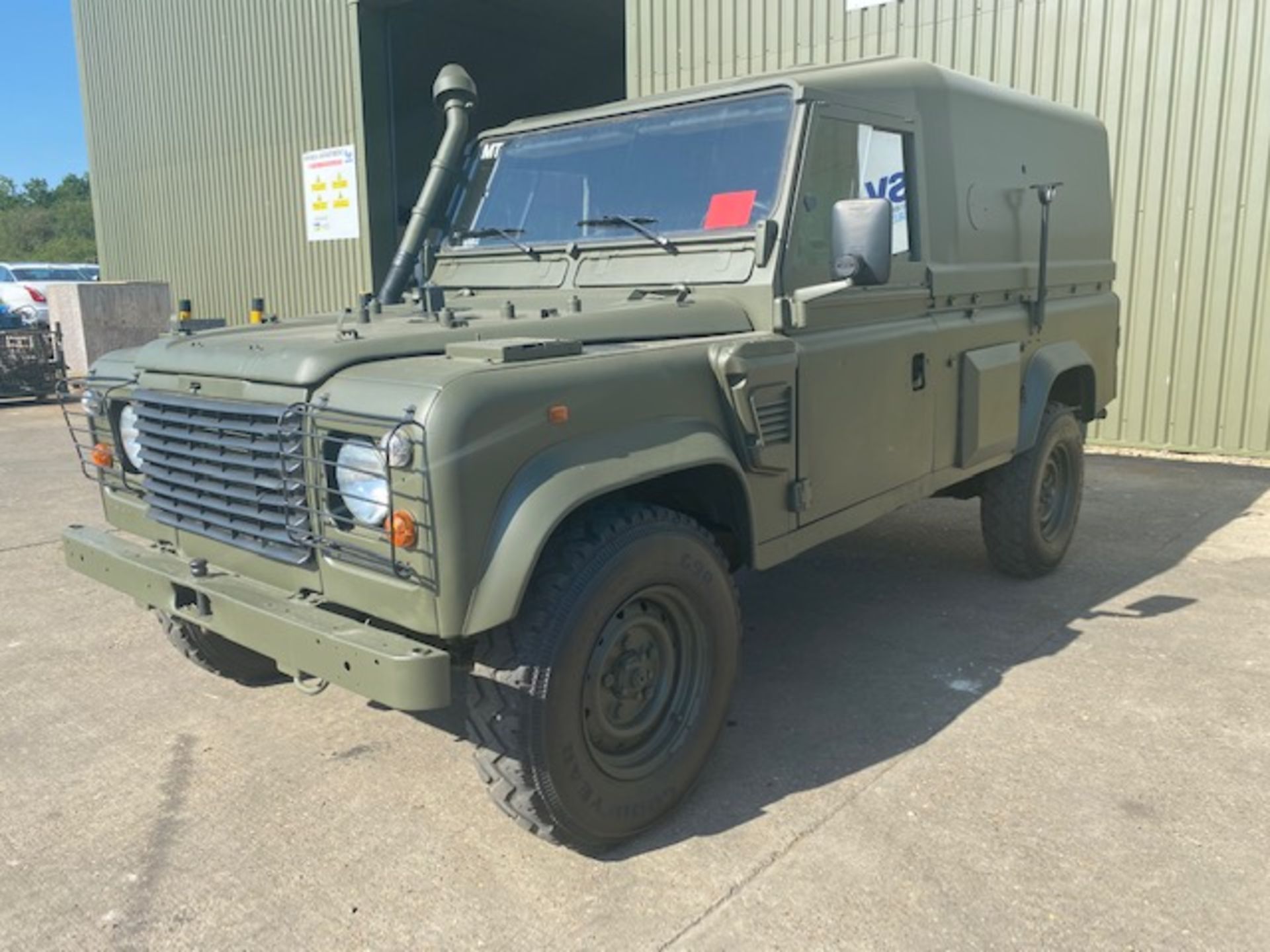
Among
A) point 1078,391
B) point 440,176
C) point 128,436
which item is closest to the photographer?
point 128,436

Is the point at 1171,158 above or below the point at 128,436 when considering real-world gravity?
above

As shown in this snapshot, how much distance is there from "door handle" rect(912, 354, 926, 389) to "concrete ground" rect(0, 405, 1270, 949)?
1141 mm

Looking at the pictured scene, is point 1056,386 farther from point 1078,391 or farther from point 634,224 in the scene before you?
point 634,224

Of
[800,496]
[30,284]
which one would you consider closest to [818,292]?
[800,496]

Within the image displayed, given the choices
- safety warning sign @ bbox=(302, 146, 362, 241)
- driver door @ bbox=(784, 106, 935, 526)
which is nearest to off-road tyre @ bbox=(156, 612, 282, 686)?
driver door @ bbox=(784, 106, 935, 526)

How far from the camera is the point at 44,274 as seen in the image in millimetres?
24672

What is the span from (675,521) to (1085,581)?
3222mm

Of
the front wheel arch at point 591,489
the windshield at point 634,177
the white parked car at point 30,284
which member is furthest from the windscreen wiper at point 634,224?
the white parked car at point 30,284

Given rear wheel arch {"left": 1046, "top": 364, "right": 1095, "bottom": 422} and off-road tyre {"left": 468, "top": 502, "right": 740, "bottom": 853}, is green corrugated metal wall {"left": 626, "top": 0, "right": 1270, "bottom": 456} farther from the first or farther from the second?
off-road tyre {"left": 468, "top": 502, "right": 740, "bottom": 853}

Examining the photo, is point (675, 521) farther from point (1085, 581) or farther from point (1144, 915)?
point (1085, 581)

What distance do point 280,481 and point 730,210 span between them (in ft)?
5.97

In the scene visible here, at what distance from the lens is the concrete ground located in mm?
2621

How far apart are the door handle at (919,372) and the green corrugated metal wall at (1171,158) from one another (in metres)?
5.43

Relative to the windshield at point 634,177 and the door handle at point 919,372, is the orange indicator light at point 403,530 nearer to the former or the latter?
the windshield at point 634,177
